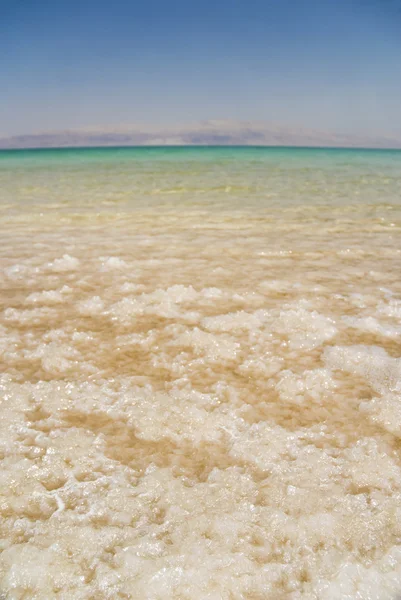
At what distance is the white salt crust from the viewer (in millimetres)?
1949

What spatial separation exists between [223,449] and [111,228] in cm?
695

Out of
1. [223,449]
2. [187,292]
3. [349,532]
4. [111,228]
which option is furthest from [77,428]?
[111,228]

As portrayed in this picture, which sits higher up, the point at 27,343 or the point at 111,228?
the point at 111,228

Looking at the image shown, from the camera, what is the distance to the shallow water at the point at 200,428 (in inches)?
77.6

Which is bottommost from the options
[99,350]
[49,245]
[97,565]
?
[97,565]

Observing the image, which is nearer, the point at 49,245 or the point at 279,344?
the point at 279,344

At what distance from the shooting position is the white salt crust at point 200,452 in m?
1.95

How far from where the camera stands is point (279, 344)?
3.93 metres

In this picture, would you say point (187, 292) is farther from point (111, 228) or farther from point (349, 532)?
point (111, 228)

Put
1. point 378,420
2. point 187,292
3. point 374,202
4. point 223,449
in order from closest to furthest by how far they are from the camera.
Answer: point 223,449 < point 378,420 < point 187,292 < point 374,202

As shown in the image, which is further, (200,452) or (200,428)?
(200,428)

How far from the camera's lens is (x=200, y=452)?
8.79ft

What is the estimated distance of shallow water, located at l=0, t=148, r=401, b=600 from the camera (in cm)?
197

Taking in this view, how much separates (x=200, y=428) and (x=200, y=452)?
0.21 m
